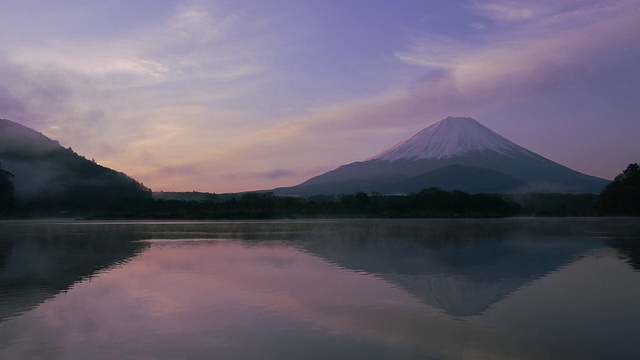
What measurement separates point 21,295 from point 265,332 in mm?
6350

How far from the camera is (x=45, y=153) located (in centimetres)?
11050

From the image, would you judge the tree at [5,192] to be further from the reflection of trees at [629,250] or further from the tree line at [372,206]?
the reflection of trees at [629,250]

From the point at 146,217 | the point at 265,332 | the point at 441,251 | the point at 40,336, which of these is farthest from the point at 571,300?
the point at 146,217

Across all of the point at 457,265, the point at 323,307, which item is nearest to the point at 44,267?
the point at 323,307

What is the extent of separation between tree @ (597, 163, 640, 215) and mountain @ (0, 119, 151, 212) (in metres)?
67.6

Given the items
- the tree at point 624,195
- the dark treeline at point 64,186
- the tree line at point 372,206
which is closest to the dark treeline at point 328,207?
the tree line at point 372,206

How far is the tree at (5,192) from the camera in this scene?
7181cm

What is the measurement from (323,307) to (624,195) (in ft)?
230

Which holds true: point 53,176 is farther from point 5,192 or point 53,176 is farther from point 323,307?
point 323,307

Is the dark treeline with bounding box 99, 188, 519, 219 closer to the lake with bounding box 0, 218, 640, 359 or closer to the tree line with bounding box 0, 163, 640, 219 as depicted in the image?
the tree line with bounding box 0, 163, 640, 219

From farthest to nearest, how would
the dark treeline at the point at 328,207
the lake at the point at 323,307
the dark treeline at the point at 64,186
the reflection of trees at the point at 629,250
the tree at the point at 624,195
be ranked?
the dark treeline at the point at 64,186 < the dark treeline at the point at 328,207 < the tree at the point at 624,195 < the reflection of trees at the point at 629,250 < the lake at the point at 323,307

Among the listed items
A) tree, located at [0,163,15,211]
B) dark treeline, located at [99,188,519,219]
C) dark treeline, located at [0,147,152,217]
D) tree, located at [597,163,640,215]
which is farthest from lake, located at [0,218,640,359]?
dark treeline, located at [0,147,152,217]

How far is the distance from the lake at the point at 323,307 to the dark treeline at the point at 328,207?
199 ft

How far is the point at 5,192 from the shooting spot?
7288 cm
